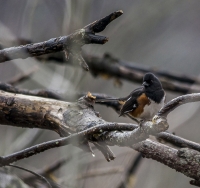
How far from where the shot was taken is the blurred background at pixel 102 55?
2.35 metres

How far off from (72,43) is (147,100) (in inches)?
53.9

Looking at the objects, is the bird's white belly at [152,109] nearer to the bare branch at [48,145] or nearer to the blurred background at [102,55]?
the blurred background at [102,55]

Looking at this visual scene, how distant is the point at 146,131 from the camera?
1.36 meters

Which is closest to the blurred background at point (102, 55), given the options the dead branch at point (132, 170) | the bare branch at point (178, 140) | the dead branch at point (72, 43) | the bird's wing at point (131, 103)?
the dead branch at point (132, 170)

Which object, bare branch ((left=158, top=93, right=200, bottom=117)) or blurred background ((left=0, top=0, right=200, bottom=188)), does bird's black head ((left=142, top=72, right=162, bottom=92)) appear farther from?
bare branch ((left=158, top=93, right=200, bottom=117))

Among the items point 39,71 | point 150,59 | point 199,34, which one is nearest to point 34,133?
point 39,71

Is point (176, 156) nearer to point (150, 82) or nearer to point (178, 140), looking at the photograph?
point (178, 140)

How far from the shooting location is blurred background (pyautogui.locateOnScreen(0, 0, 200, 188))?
235cm

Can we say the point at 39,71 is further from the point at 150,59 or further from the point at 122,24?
the point at 150,59

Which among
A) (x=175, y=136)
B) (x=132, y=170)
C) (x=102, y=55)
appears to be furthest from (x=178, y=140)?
(x=102, y=55)

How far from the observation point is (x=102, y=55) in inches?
152

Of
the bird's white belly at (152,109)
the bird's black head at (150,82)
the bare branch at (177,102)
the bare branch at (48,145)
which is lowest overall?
the bird's white belly at (152,109)

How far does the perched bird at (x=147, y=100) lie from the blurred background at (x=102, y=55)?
0.32 meters

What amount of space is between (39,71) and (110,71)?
808mm
